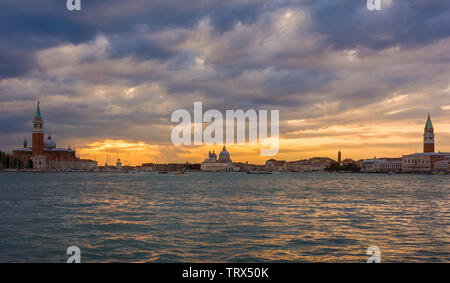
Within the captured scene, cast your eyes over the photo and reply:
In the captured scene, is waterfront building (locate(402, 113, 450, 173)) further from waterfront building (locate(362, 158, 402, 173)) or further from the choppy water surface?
the choppy water surface

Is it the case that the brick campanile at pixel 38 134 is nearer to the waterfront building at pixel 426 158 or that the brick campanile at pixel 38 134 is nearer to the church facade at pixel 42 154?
the church facade at pixel 42 154

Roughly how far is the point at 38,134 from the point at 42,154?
816 cm

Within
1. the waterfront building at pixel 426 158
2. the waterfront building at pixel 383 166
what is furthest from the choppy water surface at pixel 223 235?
the waterfront building at pixel 383 166

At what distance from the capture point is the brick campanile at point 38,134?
14425 cm

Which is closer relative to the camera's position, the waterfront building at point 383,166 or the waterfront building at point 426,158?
the waterfront building at point 426,158

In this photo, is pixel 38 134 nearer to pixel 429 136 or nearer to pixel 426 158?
pixel 426 158

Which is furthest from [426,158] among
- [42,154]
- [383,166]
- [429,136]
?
[42,154]

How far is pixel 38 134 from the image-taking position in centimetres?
14638

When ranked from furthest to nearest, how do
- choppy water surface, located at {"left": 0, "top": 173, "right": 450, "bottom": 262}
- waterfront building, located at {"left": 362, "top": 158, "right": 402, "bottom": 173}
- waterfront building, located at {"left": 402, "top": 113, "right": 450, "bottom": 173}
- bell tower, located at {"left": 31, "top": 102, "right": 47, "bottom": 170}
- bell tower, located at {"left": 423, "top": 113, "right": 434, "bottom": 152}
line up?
waterfront building, located at {"left": 362, "top": 158, "right": 402, "bottom": 173}, bell tower, located at {"left": 423, "top": 113, "right": 434, "bottom": 152}, bell tower, located at {"left": 31, "top": 102, "right": 47, "bottom": 170}, waterfront building, located at {"left": 402, "top": 113, "right": 450, "bottom": 173}, choppy water surface, located at {"left": 0, "top": 173, "right": 450, "bottom": 262}

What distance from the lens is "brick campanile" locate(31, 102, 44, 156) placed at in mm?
144250

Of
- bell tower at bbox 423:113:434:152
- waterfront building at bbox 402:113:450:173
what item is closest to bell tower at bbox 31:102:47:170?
waterfront building at bbox 402:113:450:173
